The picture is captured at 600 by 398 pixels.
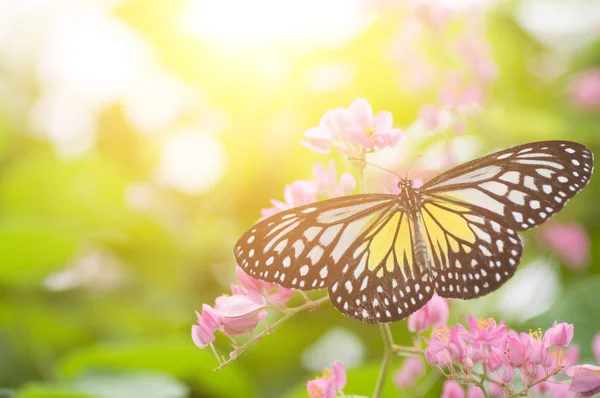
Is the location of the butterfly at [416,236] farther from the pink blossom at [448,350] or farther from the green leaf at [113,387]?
the green leaf at [113,387]

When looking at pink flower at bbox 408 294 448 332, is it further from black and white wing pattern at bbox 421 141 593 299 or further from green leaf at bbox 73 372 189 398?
green leaf at bbox 73 372 189 398

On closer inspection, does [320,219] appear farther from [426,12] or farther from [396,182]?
[426,12]

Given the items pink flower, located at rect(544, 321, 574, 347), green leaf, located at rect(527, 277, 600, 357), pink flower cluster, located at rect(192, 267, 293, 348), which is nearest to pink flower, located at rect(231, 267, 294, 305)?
pink flower cluster, located at rect(192, 267, 293, 348)

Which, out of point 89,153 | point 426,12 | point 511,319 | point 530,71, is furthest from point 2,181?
point 530,71

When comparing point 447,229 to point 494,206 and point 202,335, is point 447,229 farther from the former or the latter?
point 202,335

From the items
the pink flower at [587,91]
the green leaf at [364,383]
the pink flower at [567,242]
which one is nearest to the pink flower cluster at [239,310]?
the green leaf at [364,383]
